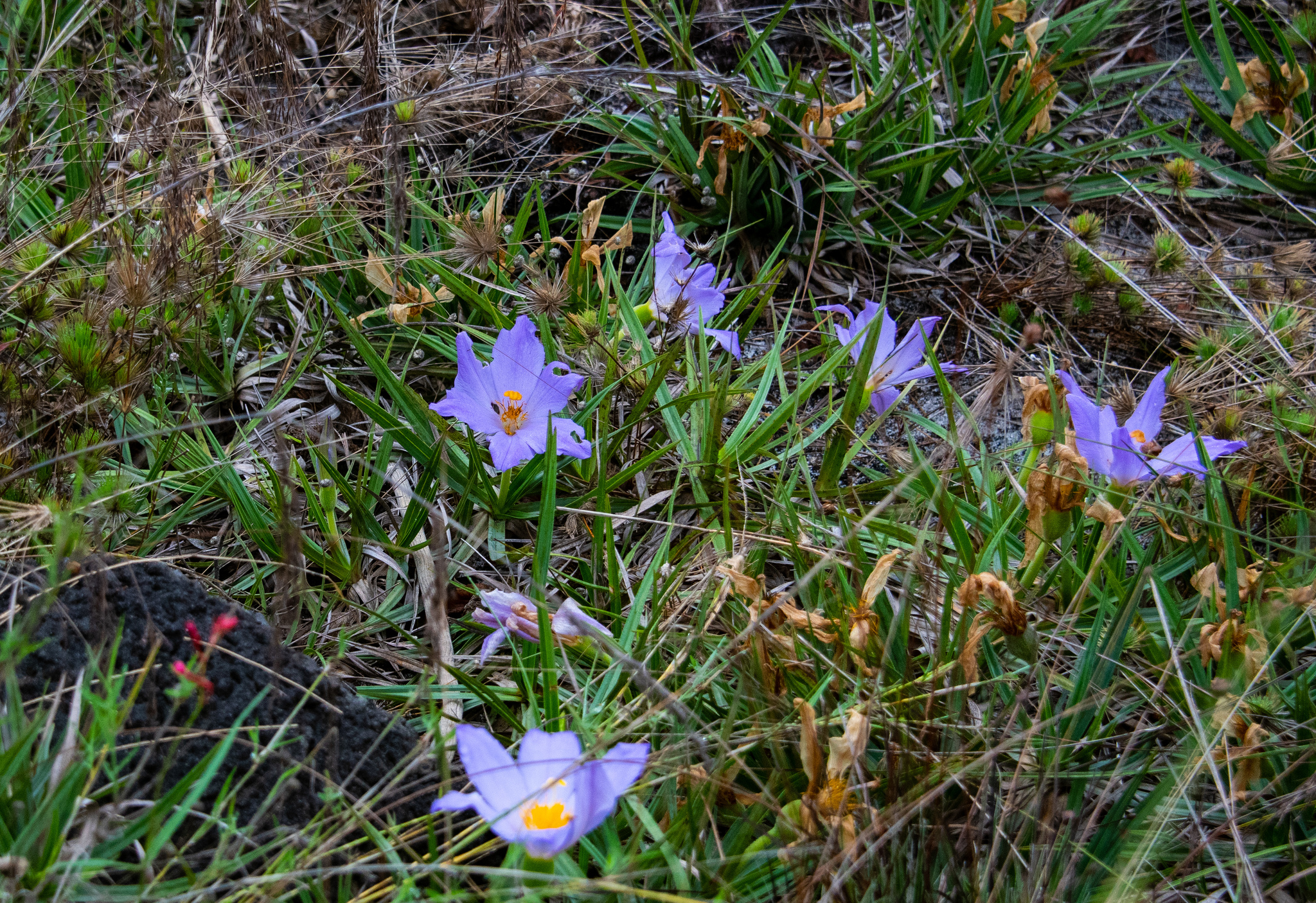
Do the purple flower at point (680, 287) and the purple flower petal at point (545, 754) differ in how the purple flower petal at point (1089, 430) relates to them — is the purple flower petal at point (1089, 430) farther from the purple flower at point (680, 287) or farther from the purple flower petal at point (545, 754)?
the purple flower petal at point (545, 754)

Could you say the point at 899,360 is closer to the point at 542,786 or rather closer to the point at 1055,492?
the point at 1055,492

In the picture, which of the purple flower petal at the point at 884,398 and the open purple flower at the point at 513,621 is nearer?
the open purple flower at the point at 513,621

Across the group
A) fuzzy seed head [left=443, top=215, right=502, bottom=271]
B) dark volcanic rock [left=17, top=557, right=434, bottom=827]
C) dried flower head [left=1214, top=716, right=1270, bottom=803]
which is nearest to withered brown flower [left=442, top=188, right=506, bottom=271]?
fuzzy seed head [left=443, top=215, right=502, bottom=271]

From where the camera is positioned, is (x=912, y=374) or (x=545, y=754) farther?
(x=912, y=374)

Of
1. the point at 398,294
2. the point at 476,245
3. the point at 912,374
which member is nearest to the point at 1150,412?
the point at 912,374

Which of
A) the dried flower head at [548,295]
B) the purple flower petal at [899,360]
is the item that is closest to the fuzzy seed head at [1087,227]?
the purple flower petal at [899,360]

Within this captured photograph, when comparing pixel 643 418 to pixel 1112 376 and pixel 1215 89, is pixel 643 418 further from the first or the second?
pixel 1215 89
